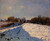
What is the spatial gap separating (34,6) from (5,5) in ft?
5.53

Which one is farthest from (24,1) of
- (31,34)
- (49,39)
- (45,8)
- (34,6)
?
(49,39)

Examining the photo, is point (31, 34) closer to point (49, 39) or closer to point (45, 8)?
point (49, 39)

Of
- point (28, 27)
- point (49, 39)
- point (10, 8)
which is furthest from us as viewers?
point (28, 27)

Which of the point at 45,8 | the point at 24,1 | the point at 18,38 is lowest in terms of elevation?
the point at 18,38

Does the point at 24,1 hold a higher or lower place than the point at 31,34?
higher

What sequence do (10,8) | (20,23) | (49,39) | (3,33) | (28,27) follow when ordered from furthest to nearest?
(20,23), (28,27), (10,8), (3,33), (49,39)

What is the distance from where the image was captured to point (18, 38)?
400cm

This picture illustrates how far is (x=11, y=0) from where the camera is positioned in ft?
14.5

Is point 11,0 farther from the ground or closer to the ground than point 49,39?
farther from the ground

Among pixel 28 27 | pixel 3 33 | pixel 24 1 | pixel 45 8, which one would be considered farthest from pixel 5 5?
pixel 45 8

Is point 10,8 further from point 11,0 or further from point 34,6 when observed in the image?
point 34,6

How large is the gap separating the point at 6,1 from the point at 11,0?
0.28 meters

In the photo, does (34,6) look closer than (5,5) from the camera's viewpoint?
No

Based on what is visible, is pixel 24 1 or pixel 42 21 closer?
pixel 24 1
